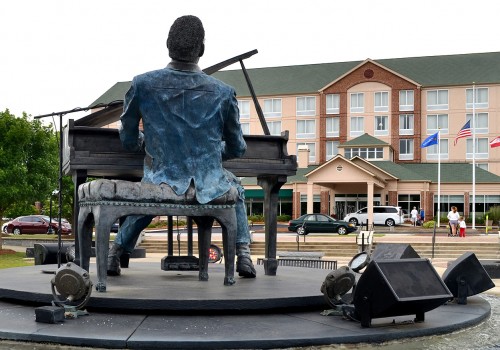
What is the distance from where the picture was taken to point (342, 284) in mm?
6652

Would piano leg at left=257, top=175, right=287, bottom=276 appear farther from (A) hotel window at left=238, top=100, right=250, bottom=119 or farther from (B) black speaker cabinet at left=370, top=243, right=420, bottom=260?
(A) hotel window at left=238, top=100, right=250, bottom=119

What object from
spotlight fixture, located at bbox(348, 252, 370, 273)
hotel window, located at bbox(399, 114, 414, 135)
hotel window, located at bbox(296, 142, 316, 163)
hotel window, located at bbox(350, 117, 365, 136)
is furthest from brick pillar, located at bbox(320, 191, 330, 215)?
spotlight fixture, located at bbox(348, 252, 370, 273)

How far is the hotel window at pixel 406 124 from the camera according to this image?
6606 centimetres

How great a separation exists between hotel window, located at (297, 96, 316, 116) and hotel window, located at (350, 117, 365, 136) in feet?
13.9

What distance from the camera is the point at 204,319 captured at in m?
6.35

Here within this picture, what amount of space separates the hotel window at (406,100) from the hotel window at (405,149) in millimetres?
3104

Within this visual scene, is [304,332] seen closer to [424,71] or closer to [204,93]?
[204,93]

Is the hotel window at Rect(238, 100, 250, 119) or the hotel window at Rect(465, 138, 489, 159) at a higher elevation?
the hotel window at Rect(238, 100, 250, 119)

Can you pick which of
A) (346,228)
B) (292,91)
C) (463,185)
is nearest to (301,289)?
(346,228)

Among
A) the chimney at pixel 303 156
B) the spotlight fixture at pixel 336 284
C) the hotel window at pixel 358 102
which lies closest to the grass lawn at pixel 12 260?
the spotlight fixture at pixel 336 284

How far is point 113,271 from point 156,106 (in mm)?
2593

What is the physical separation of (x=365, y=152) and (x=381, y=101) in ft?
20.6

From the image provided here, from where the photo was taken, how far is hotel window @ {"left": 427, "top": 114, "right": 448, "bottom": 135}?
65.3m

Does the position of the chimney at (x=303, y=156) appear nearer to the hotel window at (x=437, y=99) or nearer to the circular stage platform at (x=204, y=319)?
the hotel window at (x=437, y=99)
